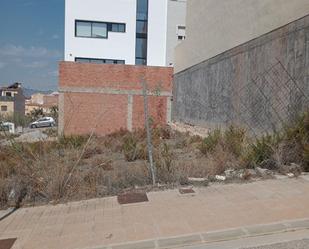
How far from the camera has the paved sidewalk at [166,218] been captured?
4723 millimetres

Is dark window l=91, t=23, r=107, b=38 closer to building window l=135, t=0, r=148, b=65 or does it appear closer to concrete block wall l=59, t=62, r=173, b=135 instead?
building window l=135, t=0, r=148, b=65

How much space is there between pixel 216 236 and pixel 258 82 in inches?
395

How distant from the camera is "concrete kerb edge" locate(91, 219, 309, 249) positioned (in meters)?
4.53

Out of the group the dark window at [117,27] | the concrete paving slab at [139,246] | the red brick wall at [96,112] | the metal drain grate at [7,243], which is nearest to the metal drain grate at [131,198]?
the concrete paving slab at [139,246]

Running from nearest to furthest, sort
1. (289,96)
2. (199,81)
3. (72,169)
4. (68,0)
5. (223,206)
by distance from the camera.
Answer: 1. (223,206)
2. (72,169)
3. (289,96)
4. (199,81)
5. (68,0)

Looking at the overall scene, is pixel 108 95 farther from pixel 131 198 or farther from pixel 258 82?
pixel 131 198

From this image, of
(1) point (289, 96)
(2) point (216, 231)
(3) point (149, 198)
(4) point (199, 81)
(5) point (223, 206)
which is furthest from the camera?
(4) point (199, 81)

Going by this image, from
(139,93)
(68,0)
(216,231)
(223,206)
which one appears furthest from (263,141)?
(68,0)

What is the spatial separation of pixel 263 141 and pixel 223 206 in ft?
10.5

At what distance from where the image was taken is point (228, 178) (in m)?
7.46

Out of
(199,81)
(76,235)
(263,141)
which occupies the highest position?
(199,81)

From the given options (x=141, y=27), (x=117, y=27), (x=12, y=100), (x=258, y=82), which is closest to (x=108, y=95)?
(x=117, y=27)

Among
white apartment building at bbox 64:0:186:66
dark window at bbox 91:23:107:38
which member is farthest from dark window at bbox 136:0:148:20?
dark window at bbox 91:23:107:38

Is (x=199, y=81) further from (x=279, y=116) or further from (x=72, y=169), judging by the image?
(x=72, y=169)
